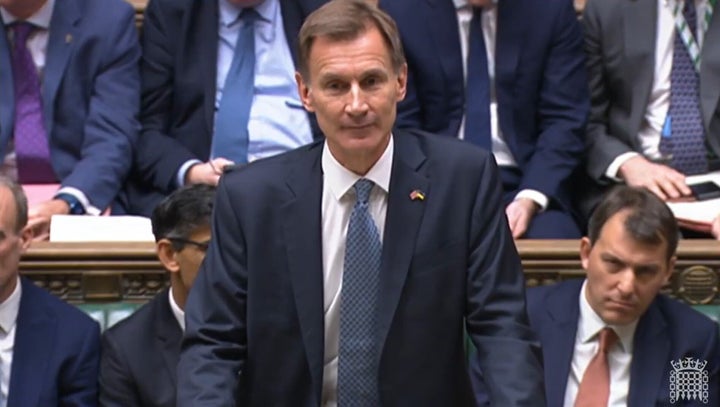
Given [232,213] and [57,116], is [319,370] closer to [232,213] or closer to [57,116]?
[232,213]

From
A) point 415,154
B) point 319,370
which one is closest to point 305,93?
point 415,154

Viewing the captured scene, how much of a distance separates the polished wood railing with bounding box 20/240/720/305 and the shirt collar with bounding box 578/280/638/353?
0.87ft

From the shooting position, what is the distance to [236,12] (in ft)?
11.5

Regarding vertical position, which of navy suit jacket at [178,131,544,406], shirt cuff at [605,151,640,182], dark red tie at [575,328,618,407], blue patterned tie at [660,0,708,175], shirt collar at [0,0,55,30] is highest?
shirt collar at [0,0,55,30]

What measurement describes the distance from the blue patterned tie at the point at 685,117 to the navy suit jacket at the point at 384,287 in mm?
1603

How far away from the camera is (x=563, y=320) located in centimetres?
279

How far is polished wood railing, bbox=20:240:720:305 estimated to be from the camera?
9.96 ft

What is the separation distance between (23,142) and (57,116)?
0.10 metres

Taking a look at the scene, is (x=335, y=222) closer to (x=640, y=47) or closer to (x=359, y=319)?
(x=359, y=319)

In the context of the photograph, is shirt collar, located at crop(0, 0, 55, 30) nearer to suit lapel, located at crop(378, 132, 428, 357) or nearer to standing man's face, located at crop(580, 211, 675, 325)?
standing man's face, located at crop(580, 211, 675, 325)

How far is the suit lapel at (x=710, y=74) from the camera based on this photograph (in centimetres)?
345

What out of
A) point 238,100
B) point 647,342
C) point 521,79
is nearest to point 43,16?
point 238,100

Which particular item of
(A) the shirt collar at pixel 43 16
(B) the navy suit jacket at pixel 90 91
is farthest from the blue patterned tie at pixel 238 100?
(A) the shirt collar at pixel 43 16

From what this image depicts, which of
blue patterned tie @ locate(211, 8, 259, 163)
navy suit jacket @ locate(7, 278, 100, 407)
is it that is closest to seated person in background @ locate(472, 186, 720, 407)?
navy suit jacket @ locate(7, 278, 100, 407)
